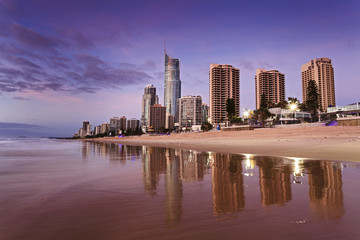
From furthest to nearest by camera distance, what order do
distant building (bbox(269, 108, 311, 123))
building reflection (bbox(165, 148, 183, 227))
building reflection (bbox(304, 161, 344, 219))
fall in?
distant building (bbox(269, 108, 311, 123)) < building reflection (bbox(304, 161, 344, 219)) < building reflection (bbox(165, 148, 183, 227))

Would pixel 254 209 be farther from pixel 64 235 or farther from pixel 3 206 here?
pixel 3 206

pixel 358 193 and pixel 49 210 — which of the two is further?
pixel 358 193

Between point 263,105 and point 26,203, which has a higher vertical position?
point 263,105

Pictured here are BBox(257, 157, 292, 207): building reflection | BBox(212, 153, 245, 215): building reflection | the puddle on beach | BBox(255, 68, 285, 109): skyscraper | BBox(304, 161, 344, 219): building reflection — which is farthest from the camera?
BBox(255, 68, 285, 109): skyscraper

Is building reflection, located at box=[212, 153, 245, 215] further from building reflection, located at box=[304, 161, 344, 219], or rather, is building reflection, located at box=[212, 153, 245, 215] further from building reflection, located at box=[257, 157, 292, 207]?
building reflection, located at box=[304, 161, 344, 219]

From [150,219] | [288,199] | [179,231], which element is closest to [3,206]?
[150,219]

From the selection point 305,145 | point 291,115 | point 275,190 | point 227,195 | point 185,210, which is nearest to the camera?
point 185,210

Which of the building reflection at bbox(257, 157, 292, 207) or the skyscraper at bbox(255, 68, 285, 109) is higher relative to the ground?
the skyscraper at bbox(255, 68, 285, 109)

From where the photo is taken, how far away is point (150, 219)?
3459 millimetres

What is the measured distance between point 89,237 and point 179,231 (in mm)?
1288

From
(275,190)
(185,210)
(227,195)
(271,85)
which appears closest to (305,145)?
(275,190)

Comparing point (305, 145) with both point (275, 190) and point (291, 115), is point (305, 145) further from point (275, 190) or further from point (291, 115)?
point (291, 115)

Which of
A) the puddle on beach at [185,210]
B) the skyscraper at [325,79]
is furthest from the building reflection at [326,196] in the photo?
the skyscraper at [325,79]

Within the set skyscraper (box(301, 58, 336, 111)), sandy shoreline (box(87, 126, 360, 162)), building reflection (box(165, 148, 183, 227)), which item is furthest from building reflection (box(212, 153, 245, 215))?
skyscraper (box(301, 58, 336, 111))
